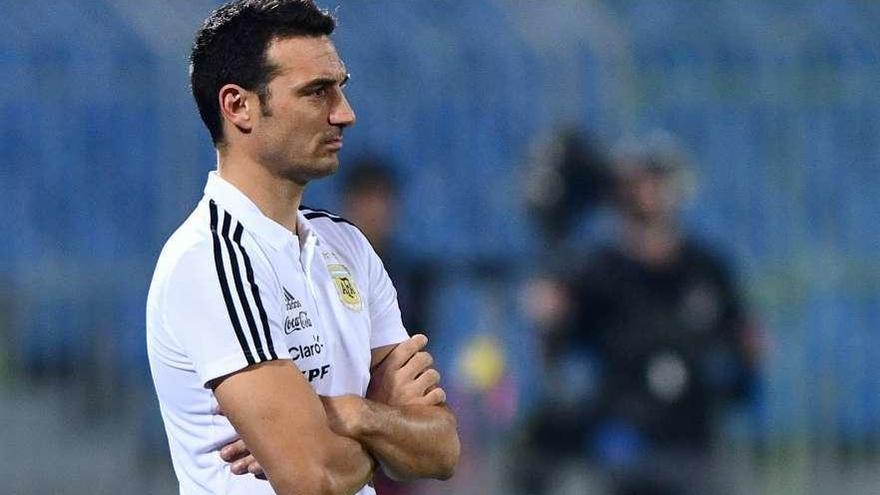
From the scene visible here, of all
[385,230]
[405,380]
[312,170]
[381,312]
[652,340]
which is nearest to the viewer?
[312,170]

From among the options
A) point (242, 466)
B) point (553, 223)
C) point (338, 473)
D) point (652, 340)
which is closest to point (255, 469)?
point (242, 466)

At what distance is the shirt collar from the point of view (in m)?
3.14

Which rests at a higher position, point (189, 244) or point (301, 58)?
point (301, 58)

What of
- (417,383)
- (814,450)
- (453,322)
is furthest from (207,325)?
(814,450)

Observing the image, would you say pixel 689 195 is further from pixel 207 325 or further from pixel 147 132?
pixel 207 325

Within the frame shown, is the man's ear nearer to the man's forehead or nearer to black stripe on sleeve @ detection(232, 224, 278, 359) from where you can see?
the man's forehead

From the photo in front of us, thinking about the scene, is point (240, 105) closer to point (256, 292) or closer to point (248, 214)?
point (248, 214)

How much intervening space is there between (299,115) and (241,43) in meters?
0.19

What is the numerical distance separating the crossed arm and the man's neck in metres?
0.37

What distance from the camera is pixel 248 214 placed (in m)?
3.15

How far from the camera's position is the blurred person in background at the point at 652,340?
7020 millimetres

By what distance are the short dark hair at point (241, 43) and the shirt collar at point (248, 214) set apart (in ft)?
0.38

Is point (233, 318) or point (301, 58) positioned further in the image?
point (301, 58)

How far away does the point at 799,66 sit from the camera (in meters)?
8.61
